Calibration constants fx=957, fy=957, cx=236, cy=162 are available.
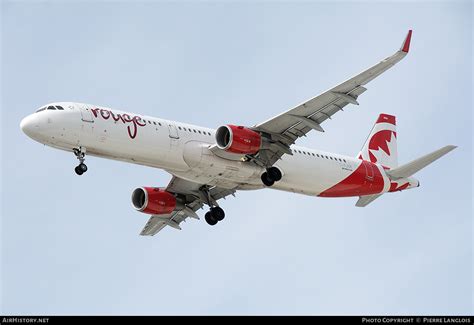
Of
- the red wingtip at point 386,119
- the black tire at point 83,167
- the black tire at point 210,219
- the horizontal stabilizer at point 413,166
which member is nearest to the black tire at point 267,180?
the black tire at point 210,219

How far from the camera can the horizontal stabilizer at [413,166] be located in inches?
1991

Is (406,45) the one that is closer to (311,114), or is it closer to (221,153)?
(311,114)

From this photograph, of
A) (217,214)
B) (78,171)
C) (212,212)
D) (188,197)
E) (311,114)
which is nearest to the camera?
(78,171)

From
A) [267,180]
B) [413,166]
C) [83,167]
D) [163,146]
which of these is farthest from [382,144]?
[83,167]

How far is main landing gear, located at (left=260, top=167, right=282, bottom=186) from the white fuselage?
18.9 inches

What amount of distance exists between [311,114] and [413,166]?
28.6ft

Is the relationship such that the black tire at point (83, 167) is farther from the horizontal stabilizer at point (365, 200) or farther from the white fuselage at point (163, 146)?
the horizontal stabilizer at point (365, 200)

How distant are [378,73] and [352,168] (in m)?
9.82

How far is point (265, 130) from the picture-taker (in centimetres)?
4866

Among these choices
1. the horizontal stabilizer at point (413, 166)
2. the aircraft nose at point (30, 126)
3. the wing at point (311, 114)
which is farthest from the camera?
the horizontal stabilizer at point (413, 166)

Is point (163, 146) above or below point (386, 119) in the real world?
below

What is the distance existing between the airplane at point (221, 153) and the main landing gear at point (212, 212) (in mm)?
56

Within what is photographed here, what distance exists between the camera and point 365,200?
181 ft
